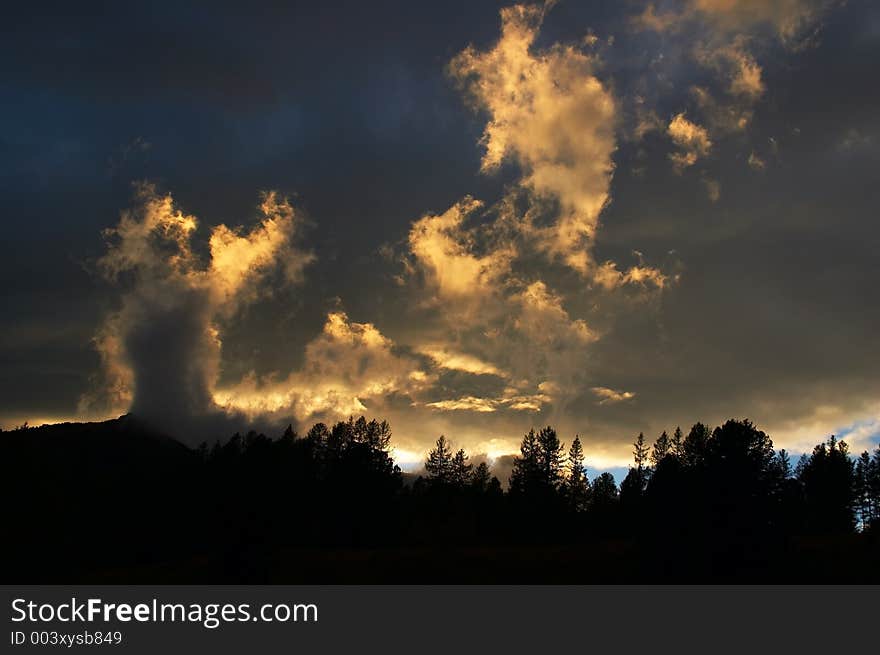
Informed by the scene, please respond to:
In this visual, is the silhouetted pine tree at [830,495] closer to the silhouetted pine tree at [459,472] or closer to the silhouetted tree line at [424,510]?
A: the silhouetted tree line at [424,510]

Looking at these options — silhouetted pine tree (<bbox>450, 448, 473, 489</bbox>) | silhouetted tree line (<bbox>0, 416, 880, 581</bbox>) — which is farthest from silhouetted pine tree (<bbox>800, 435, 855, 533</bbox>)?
silhouetted pine tree (<bbox>450, 448, 473, 489</bbox>)

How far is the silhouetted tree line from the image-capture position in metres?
50.4

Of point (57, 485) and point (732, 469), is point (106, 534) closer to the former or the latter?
point (57, 485)

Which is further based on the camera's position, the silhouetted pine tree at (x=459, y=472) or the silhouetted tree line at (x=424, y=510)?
the silhouetted pine tree at (x=459, y=472)

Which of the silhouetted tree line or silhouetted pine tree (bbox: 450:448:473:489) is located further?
silhouetted pine tree (bbox: 450:448:473:489)

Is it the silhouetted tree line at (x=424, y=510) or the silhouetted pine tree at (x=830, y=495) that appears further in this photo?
the silhouetted pine tree at (x=830, y=495)

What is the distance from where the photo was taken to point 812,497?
12394cm

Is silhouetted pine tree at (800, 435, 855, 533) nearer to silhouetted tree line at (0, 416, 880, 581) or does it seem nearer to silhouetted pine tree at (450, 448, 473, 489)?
silhouetted tree line at (0, 416, 880, 581)

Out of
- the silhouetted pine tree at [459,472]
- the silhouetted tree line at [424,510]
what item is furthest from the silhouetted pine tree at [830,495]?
the silhouetted pine tree at [459,472]

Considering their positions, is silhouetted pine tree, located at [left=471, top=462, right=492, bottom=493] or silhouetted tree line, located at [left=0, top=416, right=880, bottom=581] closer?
silhouetted tree line, located at [left=0, top=416, right=880, bottom=581]

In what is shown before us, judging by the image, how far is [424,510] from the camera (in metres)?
104

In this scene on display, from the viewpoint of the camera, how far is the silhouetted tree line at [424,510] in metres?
50.4

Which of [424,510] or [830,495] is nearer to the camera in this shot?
[424,510]
